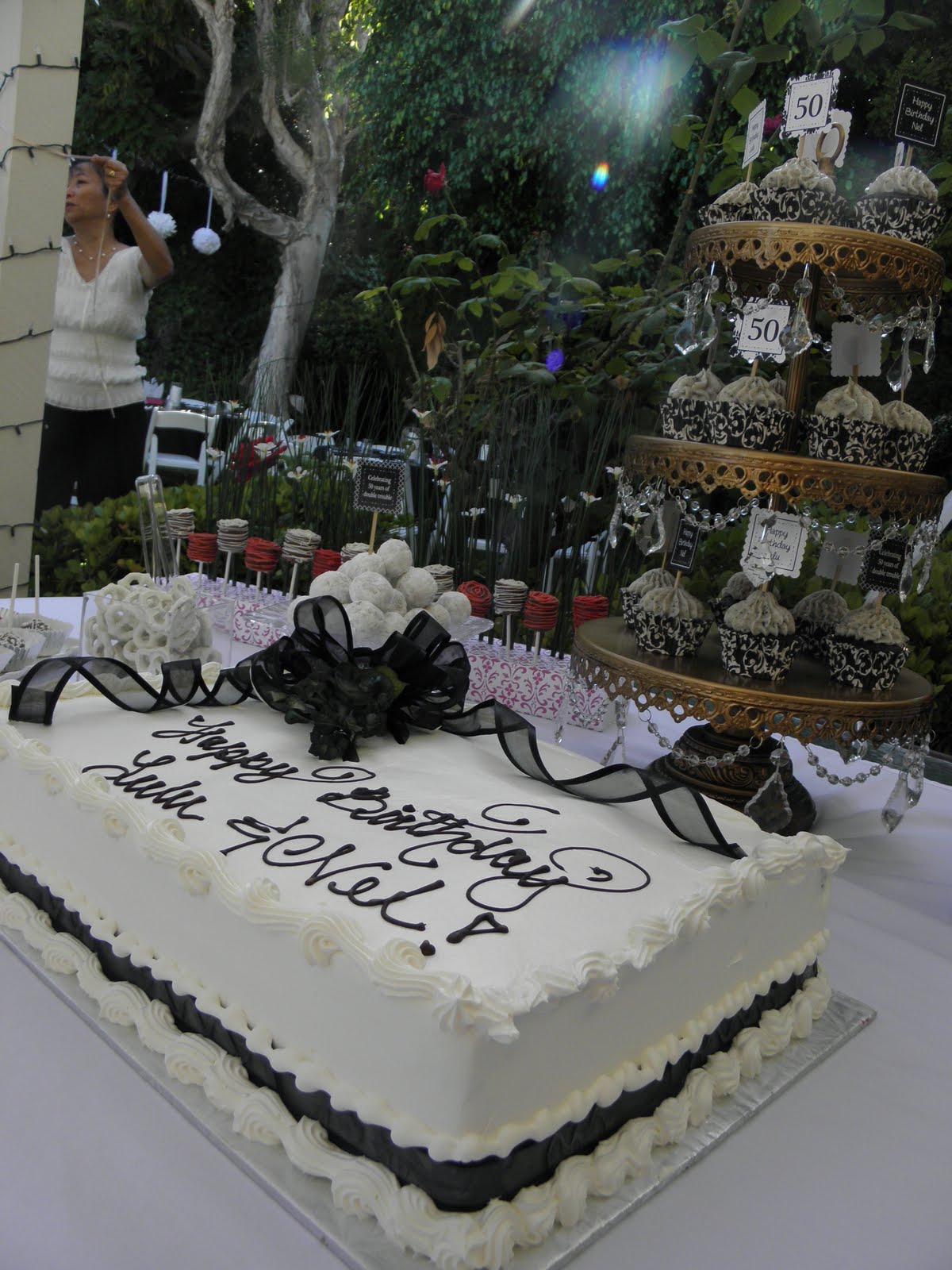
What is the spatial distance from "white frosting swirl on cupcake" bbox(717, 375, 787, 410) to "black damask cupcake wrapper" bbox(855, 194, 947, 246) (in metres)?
0.24

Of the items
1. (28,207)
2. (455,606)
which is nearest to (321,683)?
(455,606)

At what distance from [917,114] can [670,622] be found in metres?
0.74

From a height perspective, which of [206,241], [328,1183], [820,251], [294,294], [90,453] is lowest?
[328,1183]

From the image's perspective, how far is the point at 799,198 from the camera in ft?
4.42

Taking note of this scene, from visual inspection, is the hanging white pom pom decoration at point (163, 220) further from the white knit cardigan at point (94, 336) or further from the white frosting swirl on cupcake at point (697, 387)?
the white frosting swirl on cupcake at point (697, 387)

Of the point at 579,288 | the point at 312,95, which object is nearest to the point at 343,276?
Result: the point at 312,95

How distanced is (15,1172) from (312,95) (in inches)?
199

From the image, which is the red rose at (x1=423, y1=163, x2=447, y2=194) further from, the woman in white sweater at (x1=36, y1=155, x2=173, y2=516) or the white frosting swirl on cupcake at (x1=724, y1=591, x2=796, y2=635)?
the white frosting swirl on cupcake at (x1=724, y1=591, x2=796, y2=635)

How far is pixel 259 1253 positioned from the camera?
67cm

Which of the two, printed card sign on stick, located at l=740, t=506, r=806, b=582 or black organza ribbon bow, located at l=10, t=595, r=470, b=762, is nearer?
black organza ribbon bow, located at l=10, t=595, r=470, b=762

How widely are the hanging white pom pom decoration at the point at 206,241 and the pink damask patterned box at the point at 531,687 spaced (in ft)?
12.1

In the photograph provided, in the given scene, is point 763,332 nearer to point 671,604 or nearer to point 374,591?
point 671,604

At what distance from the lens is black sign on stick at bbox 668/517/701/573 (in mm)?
1514

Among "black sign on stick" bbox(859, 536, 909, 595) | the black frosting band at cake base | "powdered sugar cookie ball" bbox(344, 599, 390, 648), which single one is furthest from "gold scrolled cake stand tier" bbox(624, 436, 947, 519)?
the black frosting band at cake base
